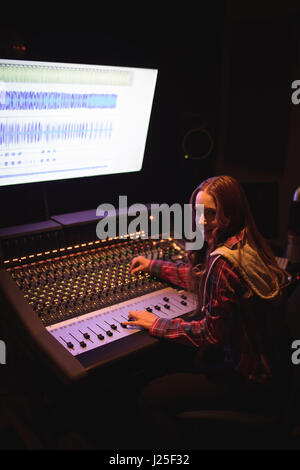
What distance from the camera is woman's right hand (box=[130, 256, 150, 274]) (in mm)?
1542

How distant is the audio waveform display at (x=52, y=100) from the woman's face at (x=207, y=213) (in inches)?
26.4

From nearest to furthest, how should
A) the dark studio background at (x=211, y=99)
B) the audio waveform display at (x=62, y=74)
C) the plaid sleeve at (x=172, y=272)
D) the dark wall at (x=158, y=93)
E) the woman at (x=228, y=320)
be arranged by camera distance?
1. the woman at (x=228, y=320)
2. the audio waveform display at (x=62, y=74)
3. the plaid sleeve at (x=172, y=272)
4. the dark wall at (x=158, y=93)
5. the dark studio background at (x=211, y=99)

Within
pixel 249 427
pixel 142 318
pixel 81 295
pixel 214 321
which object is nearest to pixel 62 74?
pixel 81 295

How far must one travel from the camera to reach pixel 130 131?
1832 millimetres

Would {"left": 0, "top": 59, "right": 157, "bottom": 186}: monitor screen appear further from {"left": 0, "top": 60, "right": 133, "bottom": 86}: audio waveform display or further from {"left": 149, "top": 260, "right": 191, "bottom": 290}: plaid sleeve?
{"left": 149, "top": 260, "right": 191, "bottom": 290}: plaid sleeve

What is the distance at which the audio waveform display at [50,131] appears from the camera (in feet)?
4.83

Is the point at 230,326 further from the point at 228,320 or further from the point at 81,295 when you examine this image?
the point at 81,295

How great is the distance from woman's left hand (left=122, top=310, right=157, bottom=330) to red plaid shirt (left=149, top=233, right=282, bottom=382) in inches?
0.7

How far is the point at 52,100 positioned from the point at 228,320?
107 cm

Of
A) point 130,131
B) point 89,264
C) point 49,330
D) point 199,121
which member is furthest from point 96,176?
point 49,330

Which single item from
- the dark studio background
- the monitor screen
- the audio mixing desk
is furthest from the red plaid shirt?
the dark studio background

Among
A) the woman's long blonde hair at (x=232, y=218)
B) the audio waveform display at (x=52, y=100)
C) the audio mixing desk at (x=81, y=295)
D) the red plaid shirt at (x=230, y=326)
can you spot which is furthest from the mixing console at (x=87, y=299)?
the audio waveform display at (x=52, y=100)

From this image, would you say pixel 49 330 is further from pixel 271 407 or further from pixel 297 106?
pixel 297 106

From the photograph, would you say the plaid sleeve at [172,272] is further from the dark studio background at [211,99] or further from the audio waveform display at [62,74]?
the audio waveform display at [62,74]
